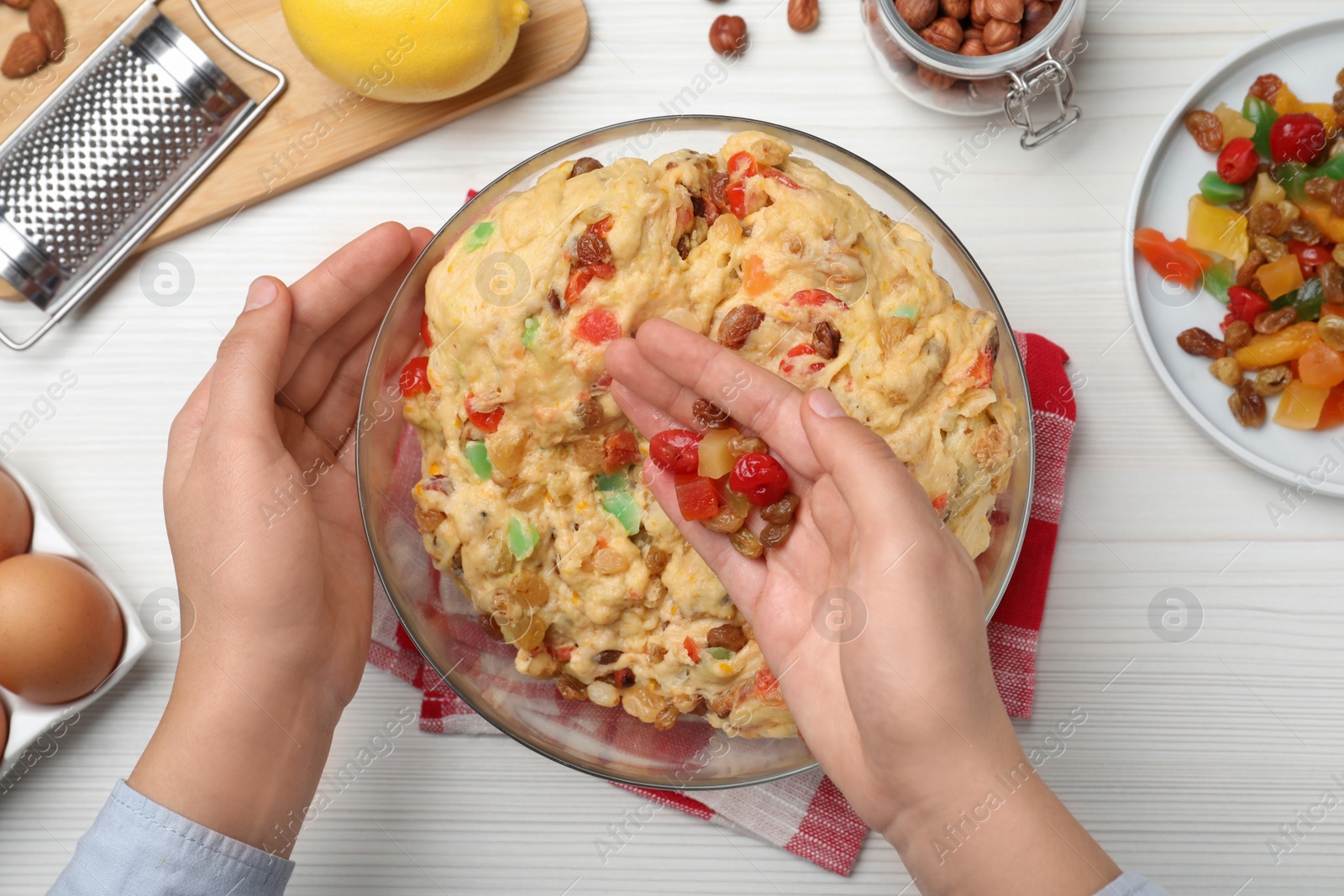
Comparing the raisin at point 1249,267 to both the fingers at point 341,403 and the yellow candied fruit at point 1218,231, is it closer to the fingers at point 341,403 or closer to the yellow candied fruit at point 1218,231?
the yellow candied fruit at point 1218,231

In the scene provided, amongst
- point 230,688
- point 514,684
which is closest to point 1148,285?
point 514,684

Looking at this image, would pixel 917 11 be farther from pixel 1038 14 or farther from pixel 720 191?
pixel 720 191

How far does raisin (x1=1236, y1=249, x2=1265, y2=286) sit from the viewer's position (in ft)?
8.68

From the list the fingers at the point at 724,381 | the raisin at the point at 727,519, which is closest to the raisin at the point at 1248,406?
the fingers at the point at 724,381

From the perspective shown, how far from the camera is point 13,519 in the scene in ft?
8.50

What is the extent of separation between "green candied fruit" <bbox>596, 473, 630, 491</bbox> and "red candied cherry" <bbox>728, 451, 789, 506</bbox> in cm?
30

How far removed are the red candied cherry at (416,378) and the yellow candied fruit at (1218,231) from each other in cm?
217

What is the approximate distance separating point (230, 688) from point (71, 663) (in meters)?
0.56

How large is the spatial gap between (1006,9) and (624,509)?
5.60 feet

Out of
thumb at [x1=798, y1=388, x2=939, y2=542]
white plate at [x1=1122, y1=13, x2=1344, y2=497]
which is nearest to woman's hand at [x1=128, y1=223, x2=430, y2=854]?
thumb at [x1=798, y1=388, x2=939, y2=542]

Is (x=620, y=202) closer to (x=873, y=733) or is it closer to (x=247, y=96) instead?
(x=873, y=733)

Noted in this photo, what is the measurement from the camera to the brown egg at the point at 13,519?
257cm

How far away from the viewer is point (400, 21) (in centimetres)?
244

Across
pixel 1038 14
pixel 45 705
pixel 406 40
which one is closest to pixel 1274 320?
pixel 1038 14
